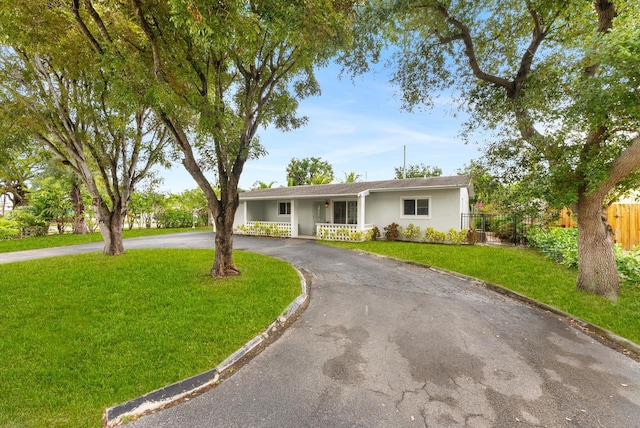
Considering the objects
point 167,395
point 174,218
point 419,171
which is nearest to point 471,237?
point 167,395

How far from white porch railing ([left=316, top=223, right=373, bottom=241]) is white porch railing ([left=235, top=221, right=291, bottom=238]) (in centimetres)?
246

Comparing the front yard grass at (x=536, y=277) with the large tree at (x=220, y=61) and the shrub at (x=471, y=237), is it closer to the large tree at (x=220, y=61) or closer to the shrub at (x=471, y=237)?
the shrub at (x=471, y=237)

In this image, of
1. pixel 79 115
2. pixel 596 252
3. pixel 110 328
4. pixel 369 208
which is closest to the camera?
pixel 110 328

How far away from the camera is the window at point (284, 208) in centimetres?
1845

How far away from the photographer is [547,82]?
5.64 meters

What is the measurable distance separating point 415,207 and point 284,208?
8781 mm

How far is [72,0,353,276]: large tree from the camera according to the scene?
14.6ft

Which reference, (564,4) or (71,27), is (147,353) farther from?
(564,4)

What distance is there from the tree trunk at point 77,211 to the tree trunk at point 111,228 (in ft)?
39.1

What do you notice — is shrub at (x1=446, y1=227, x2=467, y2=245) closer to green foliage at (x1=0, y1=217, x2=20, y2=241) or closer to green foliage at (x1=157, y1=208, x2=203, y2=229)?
green foliage at (x1=157, y1=208, x2=203, y2=229)

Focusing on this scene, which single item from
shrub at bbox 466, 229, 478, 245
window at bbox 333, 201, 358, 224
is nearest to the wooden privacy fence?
shrub at bbox 466, 229, 478, 245

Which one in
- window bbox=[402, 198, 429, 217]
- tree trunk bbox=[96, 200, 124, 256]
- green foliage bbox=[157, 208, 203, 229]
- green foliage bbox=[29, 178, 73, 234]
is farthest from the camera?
green foliage bbox=[157, 208, 203, 229]

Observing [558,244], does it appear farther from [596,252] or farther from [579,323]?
[579,323]

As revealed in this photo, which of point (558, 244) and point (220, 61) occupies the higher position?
point (220, 61)
